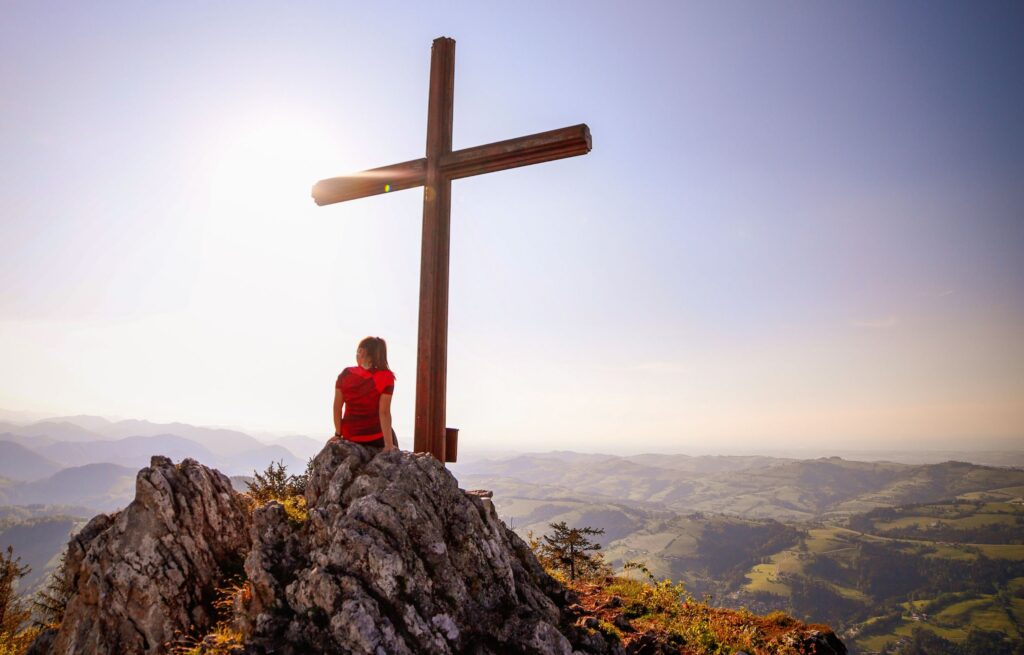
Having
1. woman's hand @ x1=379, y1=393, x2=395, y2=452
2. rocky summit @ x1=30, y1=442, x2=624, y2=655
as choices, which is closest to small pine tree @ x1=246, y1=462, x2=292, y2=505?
rocky summit @ x1=30, y1=442, x2=624, y2=655

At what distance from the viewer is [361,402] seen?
9.23 m

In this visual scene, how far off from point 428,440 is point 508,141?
6.06m

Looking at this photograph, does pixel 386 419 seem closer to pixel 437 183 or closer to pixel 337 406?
pixel 337 406

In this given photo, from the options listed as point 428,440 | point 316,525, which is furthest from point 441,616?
point 428,440

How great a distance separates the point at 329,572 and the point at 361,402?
3198 millimetres

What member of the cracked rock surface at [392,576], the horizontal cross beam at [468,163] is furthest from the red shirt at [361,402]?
the horizontal cross beam at [468,163]

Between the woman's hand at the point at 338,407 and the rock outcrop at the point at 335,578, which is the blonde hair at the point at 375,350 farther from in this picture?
the rock outcrop at the point at 335,578

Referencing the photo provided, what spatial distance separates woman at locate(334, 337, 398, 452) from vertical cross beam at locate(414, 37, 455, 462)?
67cm

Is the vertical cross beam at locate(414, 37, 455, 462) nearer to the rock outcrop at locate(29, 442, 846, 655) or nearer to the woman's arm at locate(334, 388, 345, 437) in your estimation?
the rock outcrop at locate(29, 442, 846, 655)

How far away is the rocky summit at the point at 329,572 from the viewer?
645 cm

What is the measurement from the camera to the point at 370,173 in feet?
34.4

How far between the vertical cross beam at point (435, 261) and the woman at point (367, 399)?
2.20 ft

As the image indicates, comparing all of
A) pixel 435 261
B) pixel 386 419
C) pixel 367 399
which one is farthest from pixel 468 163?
pixel 386 419

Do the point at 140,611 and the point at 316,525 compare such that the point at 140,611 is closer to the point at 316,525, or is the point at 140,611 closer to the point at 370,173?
the point at 316,525
